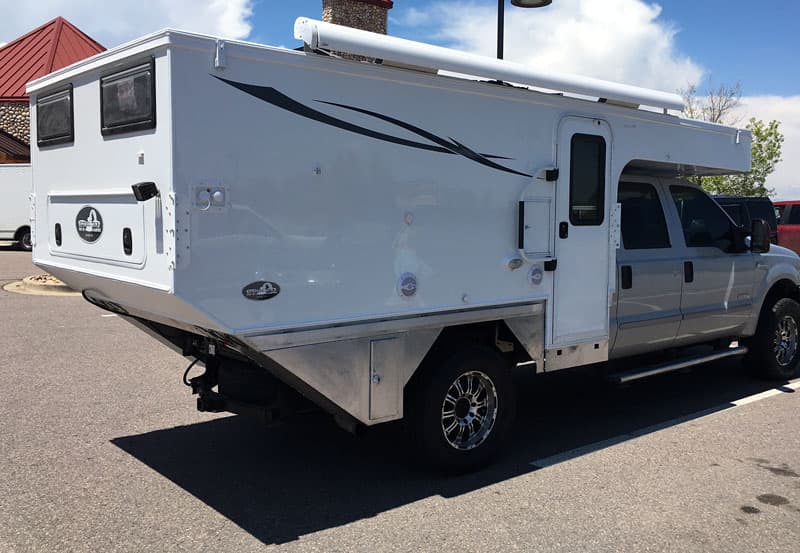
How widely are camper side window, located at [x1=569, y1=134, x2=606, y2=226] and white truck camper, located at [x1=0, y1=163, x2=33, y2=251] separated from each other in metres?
19.0

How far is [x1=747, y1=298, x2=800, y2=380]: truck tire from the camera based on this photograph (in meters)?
7.52

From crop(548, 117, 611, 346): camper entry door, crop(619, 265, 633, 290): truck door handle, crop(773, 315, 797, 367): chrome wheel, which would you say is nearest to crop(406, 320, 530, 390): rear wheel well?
crop(548, 117, 611, 346): camper entry door

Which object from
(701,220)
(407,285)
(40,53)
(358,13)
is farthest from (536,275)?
(40,53)

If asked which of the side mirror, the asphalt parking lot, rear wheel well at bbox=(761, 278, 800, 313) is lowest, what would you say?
the asphalt parking lot

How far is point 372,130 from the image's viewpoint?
14.1 feet

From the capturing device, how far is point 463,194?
4.76 meters

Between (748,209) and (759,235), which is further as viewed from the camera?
(748,209)

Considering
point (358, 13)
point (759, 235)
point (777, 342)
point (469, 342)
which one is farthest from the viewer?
point (358, 13)

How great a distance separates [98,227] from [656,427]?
4517mm

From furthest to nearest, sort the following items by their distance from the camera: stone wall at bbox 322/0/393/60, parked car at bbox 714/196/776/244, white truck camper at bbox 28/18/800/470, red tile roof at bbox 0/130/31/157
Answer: red tile roof at bbox 0/130/31/157
stone wall at bbox 322/0/393/60
parked car at bbox 714/196/776/244
white truck camper at bbox 28/18/800/470

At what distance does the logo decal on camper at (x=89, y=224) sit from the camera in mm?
4391

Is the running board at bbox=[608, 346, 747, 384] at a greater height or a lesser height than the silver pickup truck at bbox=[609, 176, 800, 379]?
lesser

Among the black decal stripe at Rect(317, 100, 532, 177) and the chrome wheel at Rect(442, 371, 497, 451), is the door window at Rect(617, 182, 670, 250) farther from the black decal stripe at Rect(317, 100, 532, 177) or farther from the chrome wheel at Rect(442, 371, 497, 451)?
the chrome wheel at Rect(442, 371, 497, 451)

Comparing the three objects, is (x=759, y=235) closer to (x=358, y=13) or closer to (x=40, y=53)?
(x=358, y=13)
